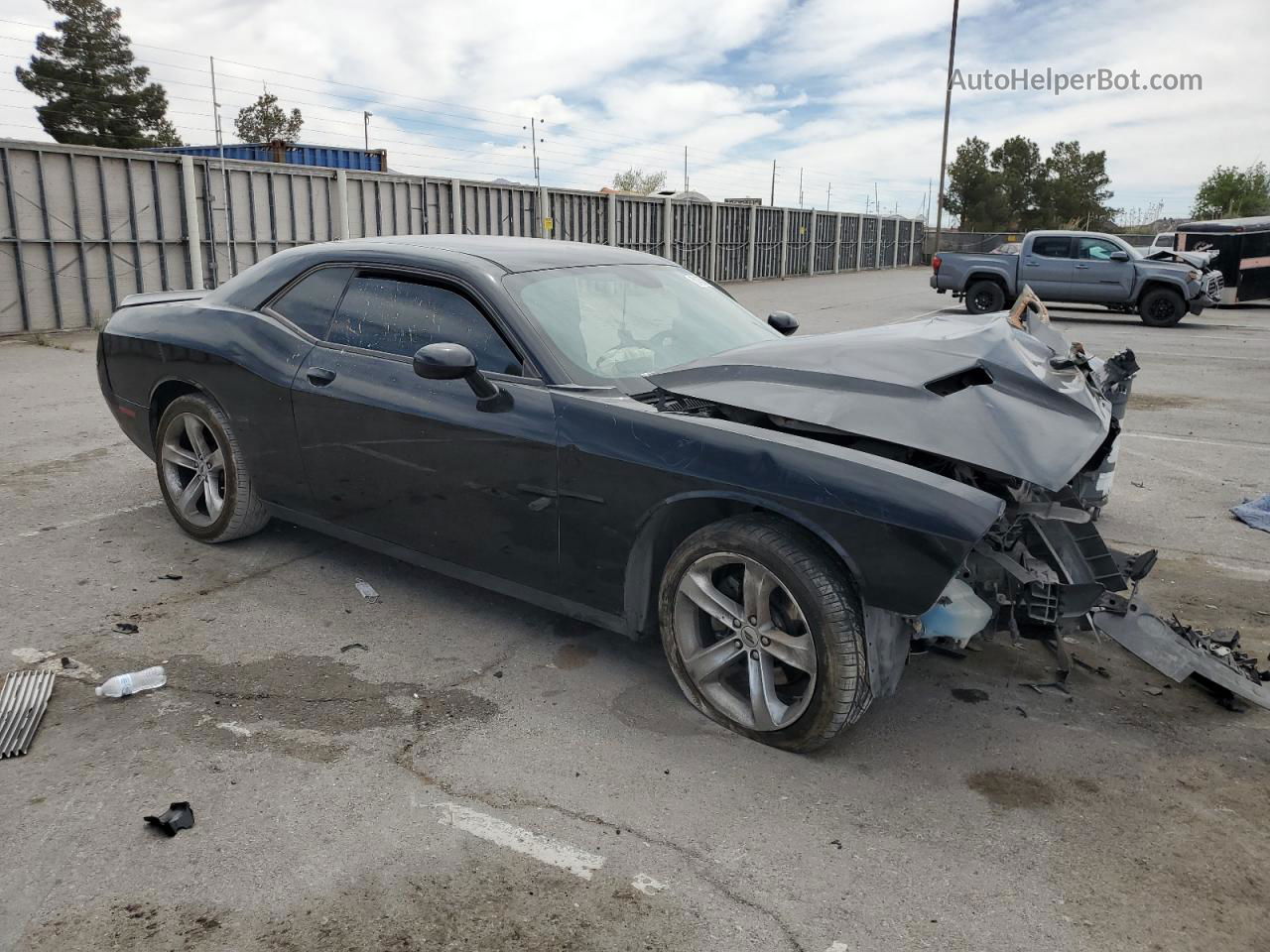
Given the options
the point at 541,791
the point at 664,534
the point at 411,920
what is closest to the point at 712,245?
the point at 664,534

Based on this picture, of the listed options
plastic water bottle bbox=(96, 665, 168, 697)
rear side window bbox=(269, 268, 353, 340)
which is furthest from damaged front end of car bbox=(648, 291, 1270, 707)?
plastic water bottle bbox=(96, 665, 168, 697)

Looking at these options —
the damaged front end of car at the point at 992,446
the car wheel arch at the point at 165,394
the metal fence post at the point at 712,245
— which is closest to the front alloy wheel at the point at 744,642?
the damaged front end of car at the point at 992,446

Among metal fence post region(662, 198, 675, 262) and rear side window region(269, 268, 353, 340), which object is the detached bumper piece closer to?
rear side window region(269, 268, 353, 340)

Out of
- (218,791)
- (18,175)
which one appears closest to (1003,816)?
(218,791)

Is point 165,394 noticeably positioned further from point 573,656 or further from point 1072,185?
point 1072,185

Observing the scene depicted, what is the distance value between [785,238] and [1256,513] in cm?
3226

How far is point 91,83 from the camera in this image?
144 feet

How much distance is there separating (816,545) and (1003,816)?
0.93m

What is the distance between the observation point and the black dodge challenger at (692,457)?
2867mm

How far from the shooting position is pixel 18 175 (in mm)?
13500

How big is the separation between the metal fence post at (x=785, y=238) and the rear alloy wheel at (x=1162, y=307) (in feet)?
63.2

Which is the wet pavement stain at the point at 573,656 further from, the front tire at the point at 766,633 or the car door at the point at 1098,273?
the car door at the point at 1098,273

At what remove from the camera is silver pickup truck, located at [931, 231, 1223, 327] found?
17.8m

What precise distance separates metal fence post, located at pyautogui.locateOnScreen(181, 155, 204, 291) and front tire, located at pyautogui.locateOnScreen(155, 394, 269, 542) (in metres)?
13.0
